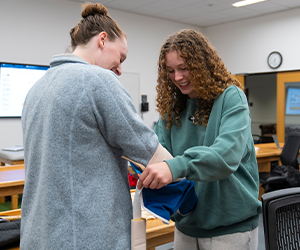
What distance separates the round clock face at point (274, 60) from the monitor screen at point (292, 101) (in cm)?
60

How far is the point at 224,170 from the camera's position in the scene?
1119 mm

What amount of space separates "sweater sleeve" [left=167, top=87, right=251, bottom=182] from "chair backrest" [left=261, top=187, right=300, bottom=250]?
174 mm

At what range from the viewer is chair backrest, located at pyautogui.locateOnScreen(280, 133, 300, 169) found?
452 cm

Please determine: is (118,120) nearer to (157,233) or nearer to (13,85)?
(157,233)

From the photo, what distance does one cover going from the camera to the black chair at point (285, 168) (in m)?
4.13

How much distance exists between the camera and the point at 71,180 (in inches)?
35.8

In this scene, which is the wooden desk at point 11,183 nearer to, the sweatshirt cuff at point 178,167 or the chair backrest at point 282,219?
the sweatshirt cuff at point 178,167

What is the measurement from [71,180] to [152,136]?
0.27 m

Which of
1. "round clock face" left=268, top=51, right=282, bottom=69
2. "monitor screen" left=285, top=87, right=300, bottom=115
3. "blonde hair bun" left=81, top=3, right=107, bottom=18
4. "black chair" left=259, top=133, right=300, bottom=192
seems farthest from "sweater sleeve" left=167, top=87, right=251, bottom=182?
"round clock face" left=268, top=51, right=282, bottom=69

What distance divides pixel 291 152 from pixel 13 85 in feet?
15.0

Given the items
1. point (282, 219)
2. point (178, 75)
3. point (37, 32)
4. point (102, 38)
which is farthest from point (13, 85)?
point (282, 219)

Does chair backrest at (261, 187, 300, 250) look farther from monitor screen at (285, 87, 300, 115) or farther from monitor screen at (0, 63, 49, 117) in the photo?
monitor screen at (285, 87, 300, 115)

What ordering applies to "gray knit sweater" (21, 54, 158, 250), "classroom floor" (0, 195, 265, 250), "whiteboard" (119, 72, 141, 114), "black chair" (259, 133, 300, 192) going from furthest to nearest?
"whiteboard" (119, 72, 141, 114)
"black chair" (259, 133, 300, 192)
"classroom floor" (0, 195, 265, 250)
"gray knit sweater" (21, 54, 158, 250)

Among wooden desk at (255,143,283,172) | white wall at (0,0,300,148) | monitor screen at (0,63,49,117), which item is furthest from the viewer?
white wall at (0,0,300,148)
